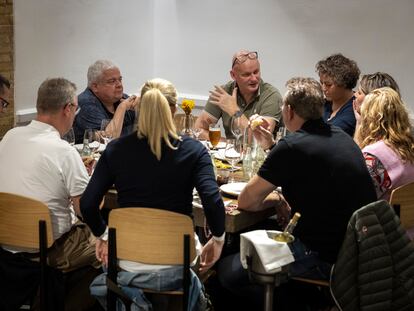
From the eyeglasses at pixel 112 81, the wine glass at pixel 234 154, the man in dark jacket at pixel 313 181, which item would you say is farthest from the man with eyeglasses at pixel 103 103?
the man in dark jacket at pixel 313 181

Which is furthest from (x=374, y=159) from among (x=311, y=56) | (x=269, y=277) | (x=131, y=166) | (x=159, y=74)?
(x=159, y=74)

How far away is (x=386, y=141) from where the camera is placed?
2947 mm

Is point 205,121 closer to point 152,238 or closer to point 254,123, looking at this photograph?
point 254,123

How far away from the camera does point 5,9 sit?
4.62 m

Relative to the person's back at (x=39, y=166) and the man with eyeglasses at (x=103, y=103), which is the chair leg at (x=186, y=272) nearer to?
the person's back at (x=39, y=166)

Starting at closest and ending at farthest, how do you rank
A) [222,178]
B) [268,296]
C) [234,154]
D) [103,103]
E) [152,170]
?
[152,170]
[268,296]
[222,178]
[234,154]
[103,103]

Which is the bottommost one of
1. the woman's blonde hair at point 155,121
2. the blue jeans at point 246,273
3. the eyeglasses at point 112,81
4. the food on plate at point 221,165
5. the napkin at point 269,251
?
the blue jeans at point 246,273

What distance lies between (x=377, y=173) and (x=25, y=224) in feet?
5.47

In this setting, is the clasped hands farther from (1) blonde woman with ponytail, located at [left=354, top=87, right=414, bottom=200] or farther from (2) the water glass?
(1) blonde woman with ponytail, located at [left=354, top=87, right=414, bottom=200]

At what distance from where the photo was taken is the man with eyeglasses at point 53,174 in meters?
2.73

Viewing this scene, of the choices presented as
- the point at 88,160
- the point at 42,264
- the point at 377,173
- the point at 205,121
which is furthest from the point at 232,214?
the point at 205,121

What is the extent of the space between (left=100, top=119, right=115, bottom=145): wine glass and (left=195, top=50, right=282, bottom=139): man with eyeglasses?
0.67m

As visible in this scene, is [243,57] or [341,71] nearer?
[341,71]

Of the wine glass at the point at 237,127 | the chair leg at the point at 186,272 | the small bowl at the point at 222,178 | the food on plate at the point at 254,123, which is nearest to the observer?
the chair leg at the point at 186,272
